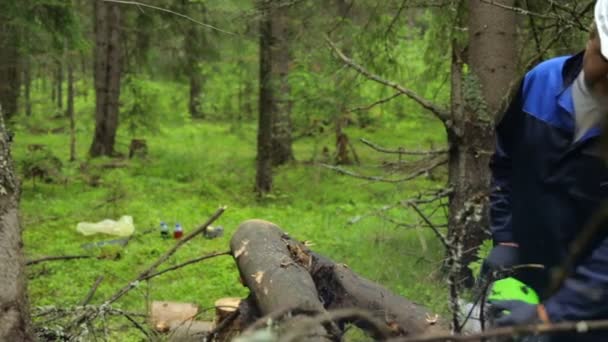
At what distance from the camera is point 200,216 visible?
9.26m

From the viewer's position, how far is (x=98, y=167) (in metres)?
13.0

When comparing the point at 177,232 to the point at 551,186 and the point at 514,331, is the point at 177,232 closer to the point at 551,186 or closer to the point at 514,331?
the point at 551,186

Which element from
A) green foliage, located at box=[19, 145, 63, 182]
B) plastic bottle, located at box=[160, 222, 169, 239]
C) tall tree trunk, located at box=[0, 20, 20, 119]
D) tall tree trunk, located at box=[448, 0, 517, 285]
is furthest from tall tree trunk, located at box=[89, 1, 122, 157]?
tall tree trunk, located at box=[448, 0, 517, 285]

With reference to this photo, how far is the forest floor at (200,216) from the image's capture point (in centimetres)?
562

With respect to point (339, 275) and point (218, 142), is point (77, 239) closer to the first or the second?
point (339, 275)

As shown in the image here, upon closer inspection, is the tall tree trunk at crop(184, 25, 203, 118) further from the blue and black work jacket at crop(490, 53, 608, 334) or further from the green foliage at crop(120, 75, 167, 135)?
the blue and black work jacket at crop(490, 53, 608, 334)

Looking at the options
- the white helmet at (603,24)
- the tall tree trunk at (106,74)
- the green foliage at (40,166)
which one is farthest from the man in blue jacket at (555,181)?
the tall tree trunk at (106,74)

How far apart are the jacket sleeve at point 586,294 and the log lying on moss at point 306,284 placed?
992 millimetres

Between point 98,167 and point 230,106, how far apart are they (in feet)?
25.8

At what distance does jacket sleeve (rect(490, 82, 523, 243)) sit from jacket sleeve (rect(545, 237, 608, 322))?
0.63 metres

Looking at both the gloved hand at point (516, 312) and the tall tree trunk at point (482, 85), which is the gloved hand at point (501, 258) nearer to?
the gloved hand at point (516, 312)

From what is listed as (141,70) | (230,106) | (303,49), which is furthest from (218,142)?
(303,49)

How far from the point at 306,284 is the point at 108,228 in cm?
577

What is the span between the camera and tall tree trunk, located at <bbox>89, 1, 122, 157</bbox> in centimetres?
1346
